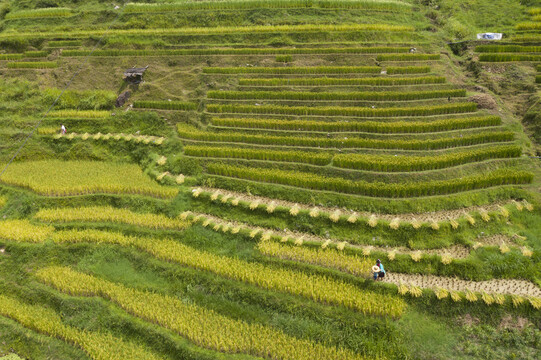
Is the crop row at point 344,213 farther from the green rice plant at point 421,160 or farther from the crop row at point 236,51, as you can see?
the crop row at point 236,51

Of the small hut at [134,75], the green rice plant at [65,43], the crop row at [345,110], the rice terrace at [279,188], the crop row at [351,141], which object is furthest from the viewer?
the green rice plant at [65,43]

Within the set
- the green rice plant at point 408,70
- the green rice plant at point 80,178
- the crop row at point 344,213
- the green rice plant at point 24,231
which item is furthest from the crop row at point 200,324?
the green rice plant at point 408,70

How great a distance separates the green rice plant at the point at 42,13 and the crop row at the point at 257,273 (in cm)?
3638

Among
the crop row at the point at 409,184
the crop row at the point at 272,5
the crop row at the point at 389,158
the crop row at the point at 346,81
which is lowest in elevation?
the crop row at the point at 409,184

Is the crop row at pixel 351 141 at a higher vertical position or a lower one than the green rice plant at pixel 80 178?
higher

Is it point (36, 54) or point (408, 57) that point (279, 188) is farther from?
point (36, 54)

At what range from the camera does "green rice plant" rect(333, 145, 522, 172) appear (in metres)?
20.4

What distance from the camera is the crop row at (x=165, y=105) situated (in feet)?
93.3

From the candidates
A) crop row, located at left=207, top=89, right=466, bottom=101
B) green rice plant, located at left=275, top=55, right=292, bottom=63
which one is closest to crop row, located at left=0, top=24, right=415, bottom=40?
green rice plant, located at left=275, top=55, right=292, bottom=63

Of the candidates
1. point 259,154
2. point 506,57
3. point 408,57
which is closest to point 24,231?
point 259,154

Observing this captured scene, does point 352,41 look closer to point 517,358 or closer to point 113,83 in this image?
point 113,83

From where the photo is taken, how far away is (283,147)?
2367 centimetres

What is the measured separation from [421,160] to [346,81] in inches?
423

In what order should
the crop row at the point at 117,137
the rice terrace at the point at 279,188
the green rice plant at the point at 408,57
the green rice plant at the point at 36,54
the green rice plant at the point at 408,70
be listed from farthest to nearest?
1. the green rice plant at the point at 36,54
2. the green rice plant at the point at 408,57
3. the green rice plant at the point at 408,70
4. the crop row at the point at 117,137
5. the rice terrace at the point at 279,188
